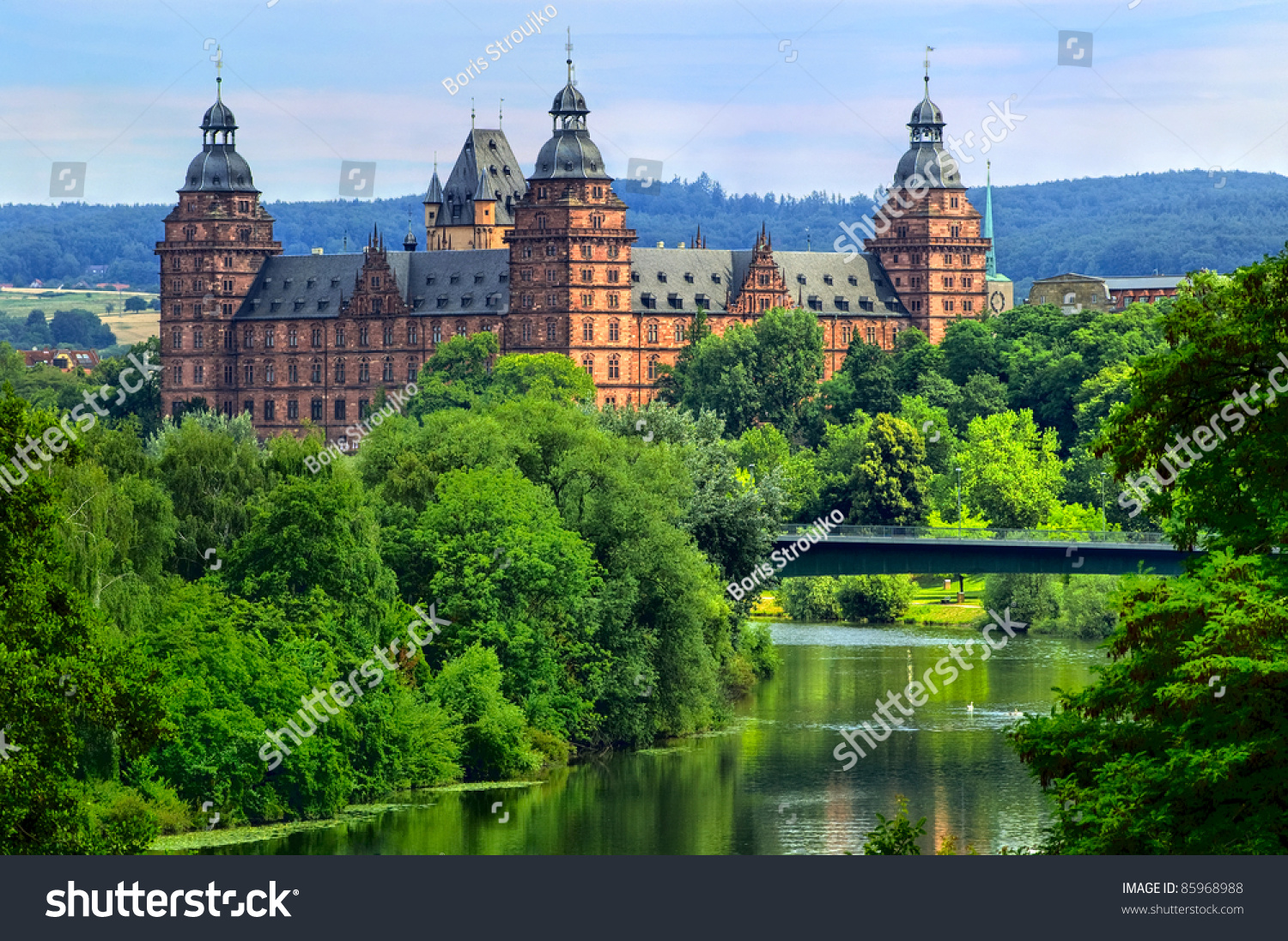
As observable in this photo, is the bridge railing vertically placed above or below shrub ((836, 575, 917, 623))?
above

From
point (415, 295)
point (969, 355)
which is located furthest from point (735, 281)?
point (969, 355)

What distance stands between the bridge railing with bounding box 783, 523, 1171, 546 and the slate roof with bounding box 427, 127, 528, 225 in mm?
86491

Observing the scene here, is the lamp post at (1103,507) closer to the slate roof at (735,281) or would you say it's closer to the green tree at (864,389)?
the green tree at (864,389)

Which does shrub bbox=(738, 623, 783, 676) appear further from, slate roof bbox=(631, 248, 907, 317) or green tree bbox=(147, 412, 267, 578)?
slate roof bbox=(631, 248, 907, 317)

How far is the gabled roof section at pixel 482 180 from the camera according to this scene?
7185 inches

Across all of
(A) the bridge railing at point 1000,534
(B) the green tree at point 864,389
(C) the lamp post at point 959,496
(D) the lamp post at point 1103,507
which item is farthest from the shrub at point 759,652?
(B) the green tree at point 864,389

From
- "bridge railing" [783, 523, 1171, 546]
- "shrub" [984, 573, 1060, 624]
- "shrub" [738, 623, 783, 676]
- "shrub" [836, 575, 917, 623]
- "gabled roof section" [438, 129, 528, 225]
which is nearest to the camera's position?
"shrub" [738, 623, 783, 676]

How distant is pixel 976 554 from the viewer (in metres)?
88.6

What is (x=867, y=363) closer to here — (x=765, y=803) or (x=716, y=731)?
(x=716, y=731)

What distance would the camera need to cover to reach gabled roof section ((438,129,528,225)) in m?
182

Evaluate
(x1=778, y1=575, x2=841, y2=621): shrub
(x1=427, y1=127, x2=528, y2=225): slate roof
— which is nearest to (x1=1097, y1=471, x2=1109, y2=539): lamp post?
(x1=778, y1=575, x2=841, y2=621): shrub

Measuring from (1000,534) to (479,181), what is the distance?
309 feet

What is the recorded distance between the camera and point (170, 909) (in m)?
24.2

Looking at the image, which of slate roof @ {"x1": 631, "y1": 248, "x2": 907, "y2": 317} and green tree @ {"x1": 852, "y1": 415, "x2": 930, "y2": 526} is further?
slate roof @ {"x1": 631, "y1": 248, "x2": 907, "y2": 317}
